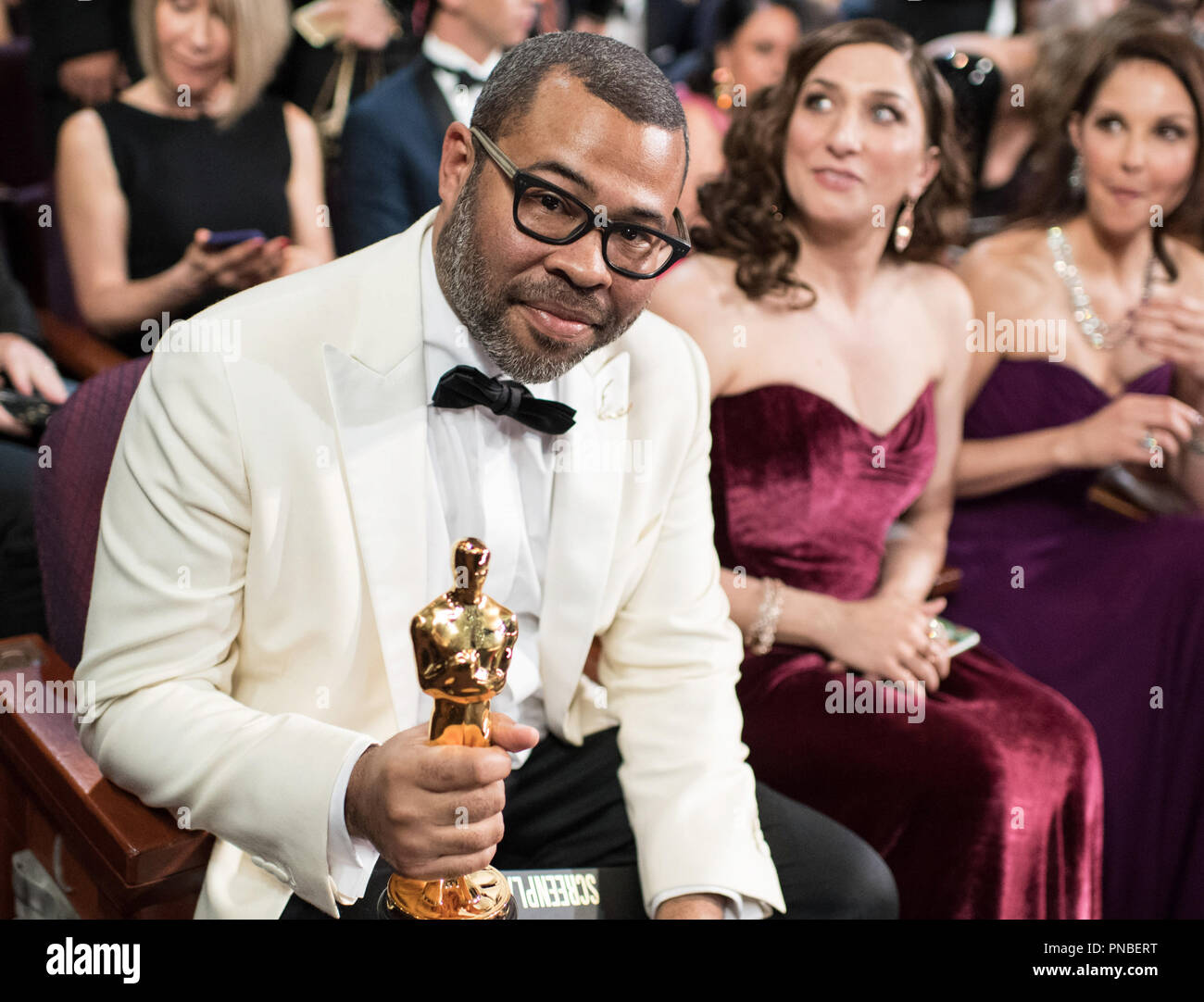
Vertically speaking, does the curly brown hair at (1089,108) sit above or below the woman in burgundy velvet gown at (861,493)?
above

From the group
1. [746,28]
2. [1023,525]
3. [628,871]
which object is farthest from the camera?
[746,28]

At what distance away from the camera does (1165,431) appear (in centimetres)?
229

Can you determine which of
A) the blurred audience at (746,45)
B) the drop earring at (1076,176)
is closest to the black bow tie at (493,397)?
the drop earring at (1076,176)

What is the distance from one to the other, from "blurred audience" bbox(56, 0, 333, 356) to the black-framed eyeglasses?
1147 mm

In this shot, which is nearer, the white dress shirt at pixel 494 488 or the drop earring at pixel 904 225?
the white dress shirt at pixel 494 488

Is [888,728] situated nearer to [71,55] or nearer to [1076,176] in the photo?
[1076,176]

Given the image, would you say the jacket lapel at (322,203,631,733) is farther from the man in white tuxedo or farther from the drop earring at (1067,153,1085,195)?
the drop earring at (1067,153,1085,195)

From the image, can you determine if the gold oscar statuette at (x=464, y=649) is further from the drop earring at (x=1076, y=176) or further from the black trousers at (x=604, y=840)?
the drop earring at (x=1076, y=176)

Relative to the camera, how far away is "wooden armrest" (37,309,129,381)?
7.43 feet

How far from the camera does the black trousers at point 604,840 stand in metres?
1.59
